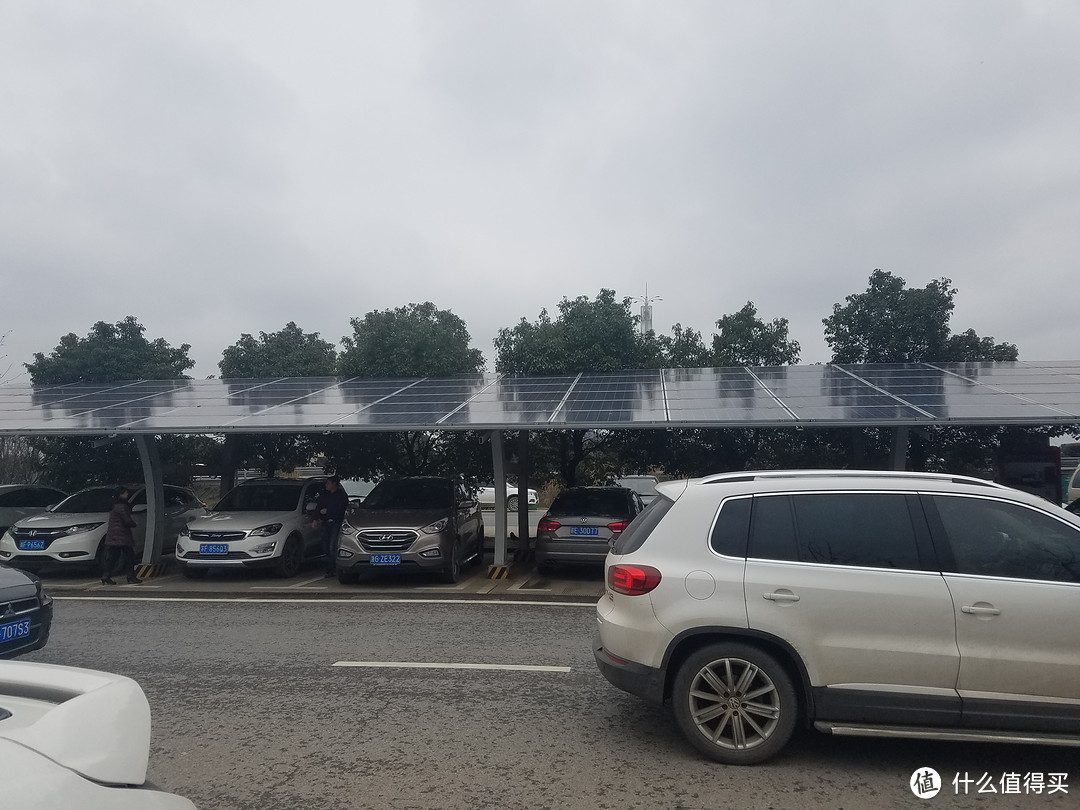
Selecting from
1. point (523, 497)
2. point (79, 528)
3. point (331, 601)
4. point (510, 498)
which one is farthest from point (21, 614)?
point (510, 498)

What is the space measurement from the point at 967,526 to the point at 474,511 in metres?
10.4

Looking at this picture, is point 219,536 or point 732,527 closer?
point 732,527

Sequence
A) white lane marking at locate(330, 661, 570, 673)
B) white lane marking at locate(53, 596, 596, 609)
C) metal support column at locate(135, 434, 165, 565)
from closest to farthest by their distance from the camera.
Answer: white lane marking at locate(330, 661, 570, 673) < white lane marking at locate(53, 596, 596, 609) < metal support column at locate(135, 434, 165, 565)

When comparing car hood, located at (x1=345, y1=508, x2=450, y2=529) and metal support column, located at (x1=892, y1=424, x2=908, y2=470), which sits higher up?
metal support column, located at (x1=892, y1=424, x2=908, y2=470)

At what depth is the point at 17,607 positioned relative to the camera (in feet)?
21.1

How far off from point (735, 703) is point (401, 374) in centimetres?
1501

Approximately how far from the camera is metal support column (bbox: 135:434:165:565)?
14070mm

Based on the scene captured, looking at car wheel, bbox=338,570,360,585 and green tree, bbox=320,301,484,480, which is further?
green tree, bbox=320,301,484,480

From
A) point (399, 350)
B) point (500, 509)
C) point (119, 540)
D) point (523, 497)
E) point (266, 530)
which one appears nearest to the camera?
point (266, 530)

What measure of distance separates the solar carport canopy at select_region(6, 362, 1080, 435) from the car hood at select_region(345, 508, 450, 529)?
1447 mm

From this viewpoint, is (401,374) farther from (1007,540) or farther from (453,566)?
(1007,540)

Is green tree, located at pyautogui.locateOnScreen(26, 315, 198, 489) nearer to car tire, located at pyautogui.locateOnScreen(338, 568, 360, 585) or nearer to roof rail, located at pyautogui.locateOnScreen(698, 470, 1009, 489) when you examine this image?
car tire, located at pyautogui.locateOnScreen(338, 568, 360, 585)

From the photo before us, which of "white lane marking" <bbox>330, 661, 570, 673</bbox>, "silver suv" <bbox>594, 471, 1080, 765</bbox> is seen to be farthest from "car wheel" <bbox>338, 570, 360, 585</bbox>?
"silver suv" <bbox>594, 471, 1080, 765</bbox>

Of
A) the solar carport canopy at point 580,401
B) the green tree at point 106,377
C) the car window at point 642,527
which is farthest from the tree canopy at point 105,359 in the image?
the car window at point 642,527
